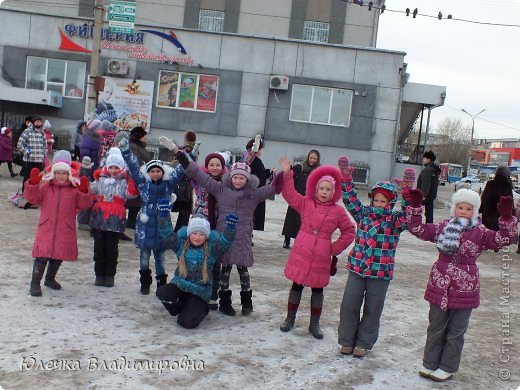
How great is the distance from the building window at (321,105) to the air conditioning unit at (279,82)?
26.9 inches

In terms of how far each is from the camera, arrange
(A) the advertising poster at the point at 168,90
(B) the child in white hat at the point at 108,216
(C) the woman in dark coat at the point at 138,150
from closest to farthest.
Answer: (B) the child in white hat at the point at 108,216 < (C) the woman in dark coat at the point at 138,150 < (A) the advertising poster at the point at 168,90

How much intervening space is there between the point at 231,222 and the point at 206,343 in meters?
1.10

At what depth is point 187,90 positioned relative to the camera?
75.0 ft

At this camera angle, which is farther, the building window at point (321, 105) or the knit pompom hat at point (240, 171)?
the building window at point (321, 105)

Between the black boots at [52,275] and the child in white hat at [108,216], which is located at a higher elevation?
the child in white hat at [108,216]

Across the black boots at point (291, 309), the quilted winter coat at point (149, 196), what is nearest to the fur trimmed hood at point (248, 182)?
the quilted winter coat at point (149, 196)

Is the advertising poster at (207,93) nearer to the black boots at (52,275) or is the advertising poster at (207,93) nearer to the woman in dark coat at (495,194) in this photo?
the woman in dark coat at (495,194)

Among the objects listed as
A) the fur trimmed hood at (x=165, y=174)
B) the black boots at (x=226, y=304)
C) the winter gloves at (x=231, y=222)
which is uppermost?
the fur trimmed hood at (x=165, y=174)

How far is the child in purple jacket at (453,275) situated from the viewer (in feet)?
14.0

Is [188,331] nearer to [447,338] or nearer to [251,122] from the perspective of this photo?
[447,338]

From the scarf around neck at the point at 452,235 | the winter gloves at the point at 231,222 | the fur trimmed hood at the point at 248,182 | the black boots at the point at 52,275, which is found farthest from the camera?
the black boots at the point at 52,275

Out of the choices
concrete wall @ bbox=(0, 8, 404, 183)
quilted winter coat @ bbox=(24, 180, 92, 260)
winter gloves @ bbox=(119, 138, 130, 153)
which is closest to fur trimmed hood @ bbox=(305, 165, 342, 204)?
winter gloves @ bbox=(119, 138, 130, 153)

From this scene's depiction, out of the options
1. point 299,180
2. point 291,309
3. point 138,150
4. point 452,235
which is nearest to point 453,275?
point 452,235

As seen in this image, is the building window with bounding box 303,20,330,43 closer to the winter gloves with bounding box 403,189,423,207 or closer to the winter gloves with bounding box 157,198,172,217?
the winter gloves with bounding box 157,198,172,217
